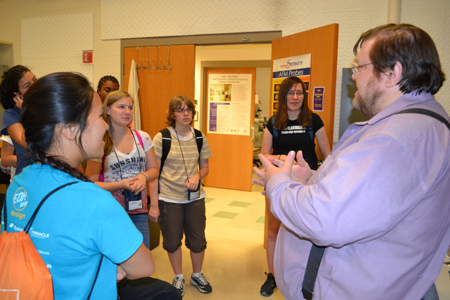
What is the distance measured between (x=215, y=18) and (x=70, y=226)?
3585 millimetres

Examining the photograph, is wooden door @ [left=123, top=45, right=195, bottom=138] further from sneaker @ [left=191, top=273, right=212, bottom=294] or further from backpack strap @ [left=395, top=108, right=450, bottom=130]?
backpack strap @ [left=395, top=108, right=450, bottom=130]

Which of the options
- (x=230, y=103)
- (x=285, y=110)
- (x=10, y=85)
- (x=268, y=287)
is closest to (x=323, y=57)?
(x=285, y=110)

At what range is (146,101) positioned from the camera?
4496 millimetres

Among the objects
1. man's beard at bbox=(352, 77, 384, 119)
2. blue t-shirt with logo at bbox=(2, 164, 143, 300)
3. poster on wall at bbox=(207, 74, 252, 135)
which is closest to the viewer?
blue t-shirt with logo at bbox=(2, 164, 143, 300)

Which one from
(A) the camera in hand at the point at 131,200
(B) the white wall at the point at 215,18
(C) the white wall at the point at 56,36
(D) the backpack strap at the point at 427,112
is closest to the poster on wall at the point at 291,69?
(B) the white wall at the point at 215,18

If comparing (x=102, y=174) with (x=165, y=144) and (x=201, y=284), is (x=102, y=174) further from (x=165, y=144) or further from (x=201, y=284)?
(x=201, y=284)

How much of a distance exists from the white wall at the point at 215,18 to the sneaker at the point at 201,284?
1967 mm

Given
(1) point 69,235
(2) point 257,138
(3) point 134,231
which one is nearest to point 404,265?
(3) point 134,231

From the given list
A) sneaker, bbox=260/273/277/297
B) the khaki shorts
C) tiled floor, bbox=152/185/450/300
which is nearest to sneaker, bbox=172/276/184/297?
tiled floor, bbox=152/185/450/300

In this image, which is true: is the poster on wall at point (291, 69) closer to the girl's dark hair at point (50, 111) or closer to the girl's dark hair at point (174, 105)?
the girl's dark hair at point (174, 105)

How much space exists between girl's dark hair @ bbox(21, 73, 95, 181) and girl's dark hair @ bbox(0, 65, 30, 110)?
1.57 metres

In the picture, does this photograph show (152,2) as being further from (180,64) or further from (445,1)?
(445,1)

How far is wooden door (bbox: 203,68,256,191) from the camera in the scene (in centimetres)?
598

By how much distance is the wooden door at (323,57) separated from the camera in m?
2.89
